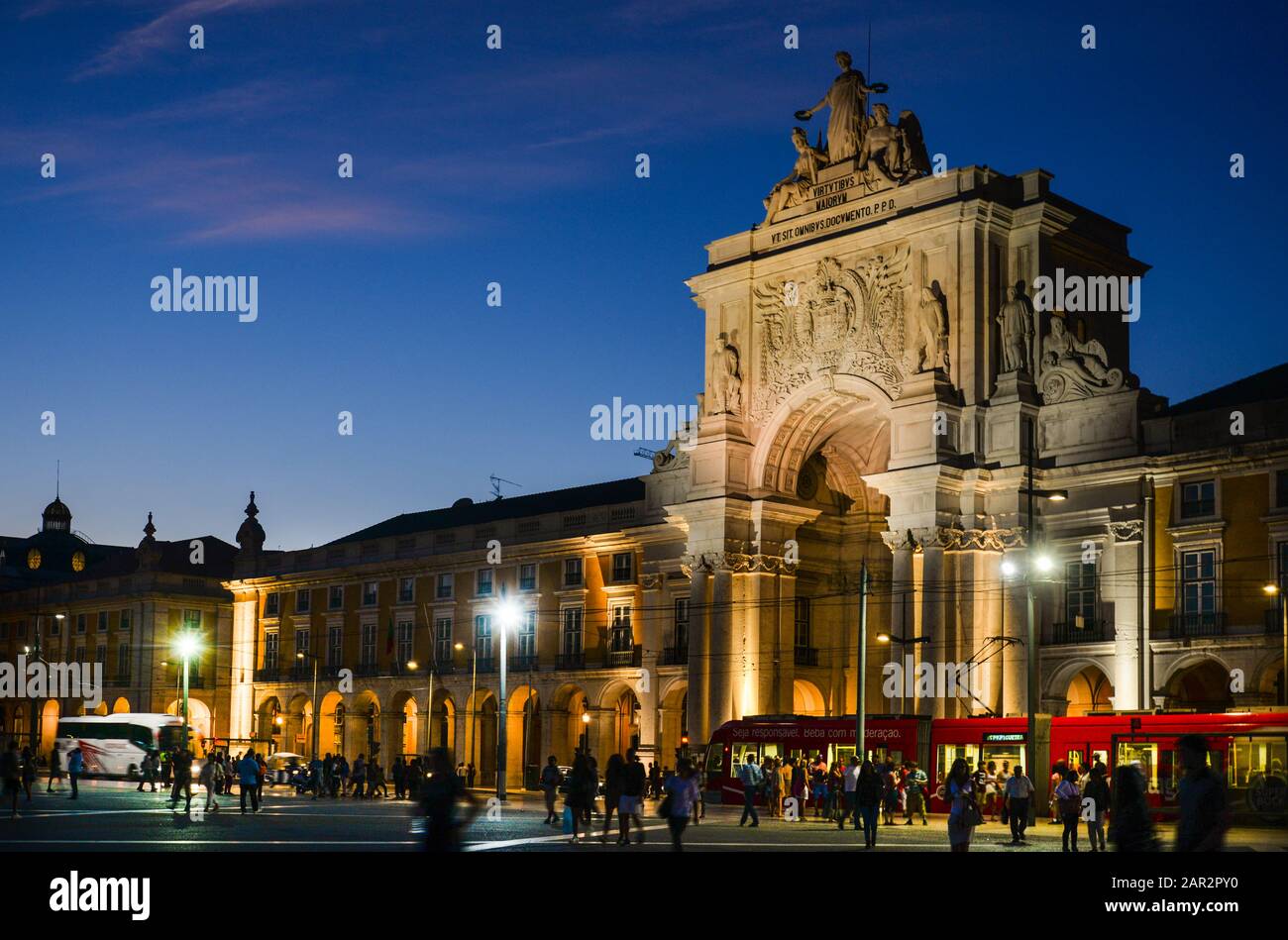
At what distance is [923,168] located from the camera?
184 ft

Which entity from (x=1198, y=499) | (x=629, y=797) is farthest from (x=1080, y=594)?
(x=629, y=797)

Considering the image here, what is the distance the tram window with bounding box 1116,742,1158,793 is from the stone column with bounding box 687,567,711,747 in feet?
67.0

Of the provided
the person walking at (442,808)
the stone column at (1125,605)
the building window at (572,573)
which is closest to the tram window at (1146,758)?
the stone column at (1125,605)

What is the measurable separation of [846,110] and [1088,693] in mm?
21303

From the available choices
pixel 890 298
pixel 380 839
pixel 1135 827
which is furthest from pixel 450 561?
pixel 1135 827

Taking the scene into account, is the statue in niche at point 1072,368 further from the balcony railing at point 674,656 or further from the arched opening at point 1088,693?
the balcony railing at point 674,656

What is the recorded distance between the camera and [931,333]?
2066 inches

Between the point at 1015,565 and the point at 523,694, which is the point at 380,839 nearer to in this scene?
the point at 1015,565

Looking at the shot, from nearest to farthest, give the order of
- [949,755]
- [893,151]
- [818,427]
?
[949,755] → [893,151] → [818,427]

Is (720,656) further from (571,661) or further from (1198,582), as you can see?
(1198,582)

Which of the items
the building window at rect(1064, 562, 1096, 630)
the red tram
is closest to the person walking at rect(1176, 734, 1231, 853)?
the red tram

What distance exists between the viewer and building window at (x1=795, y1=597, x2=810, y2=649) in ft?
207

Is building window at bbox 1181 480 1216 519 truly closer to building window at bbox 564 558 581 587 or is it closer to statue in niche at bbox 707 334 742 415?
statue in niche at bbox 707 334 742 415

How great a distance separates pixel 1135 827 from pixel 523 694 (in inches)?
2248
